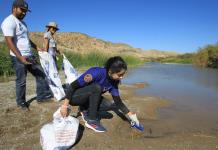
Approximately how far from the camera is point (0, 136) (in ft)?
13.3

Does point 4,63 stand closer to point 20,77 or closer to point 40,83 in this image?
point 40,83

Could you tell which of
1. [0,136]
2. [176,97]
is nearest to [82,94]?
[0,136]

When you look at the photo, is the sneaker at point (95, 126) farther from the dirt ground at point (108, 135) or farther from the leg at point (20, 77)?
the leg at point (20, 77)

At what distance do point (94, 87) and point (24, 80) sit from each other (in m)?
1.52

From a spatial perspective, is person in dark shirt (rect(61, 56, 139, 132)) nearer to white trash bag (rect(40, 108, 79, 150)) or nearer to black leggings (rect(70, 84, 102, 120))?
black leggings (rect(70, 84, 102, 120))

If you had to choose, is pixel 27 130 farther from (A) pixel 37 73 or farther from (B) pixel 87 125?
(A) pixel 37 73

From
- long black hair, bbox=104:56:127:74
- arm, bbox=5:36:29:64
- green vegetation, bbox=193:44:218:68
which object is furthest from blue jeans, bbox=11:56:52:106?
green vegetation, bbox=193:44:218:68

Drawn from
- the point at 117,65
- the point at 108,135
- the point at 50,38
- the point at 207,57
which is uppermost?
the point at 50,38

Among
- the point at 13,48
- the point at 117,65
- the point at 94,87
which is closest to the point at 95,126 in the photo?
the point at 94,87

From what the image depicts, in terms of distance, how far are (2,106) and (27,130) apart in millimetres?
1497

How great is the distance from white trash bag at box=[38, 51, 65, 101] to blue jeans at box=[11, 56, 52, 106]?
100 mm

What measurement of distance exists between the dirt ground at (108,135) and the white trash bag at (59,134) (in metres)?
0.17

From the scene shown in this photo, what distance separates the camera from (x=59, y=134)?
11.5 ft

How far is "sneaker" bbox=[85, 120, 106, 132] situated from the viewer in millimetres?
4113
